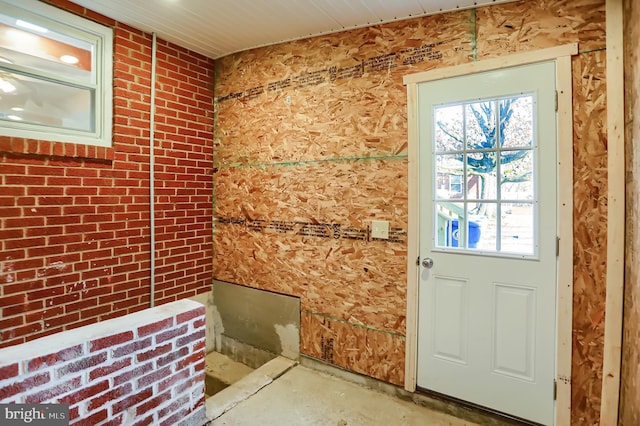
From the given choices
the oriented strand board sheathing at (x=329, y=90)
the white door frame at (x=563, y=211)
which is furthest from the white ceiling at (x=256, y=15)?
the white door frame at (x=563, y=211)

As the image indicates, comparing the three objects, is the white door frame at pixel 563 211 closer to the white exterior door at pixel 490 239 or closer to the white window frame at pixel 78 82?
the white exterior door at pixel 490 239

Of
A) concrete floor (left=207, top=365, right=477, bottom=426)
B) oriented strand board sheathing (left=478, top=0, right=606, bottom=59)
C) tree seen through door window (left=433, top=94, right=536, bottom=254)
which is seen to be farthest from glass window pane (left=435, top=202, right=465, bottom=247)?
concrete floor (left=207, top=365, right=477, bottom=426)

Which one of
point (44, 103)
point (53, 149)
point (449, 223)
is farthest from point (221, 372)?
point (44, 103)

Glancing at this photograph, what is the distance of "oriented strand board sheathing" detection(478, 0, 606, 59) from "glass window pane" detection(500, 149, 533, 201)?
623 mm

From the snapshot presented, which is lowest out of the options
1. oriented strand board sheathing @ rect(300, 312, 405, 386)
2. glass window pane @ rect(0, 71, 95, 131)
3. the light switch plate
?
oriented strand board sheathing @ rect(300, 312, 405, 386)

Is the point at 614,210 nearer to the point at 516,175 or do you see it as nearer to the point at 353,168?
the point at 516,175

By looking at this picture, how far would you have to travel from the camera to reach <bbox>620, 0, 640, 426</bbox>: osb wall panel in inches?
61.6

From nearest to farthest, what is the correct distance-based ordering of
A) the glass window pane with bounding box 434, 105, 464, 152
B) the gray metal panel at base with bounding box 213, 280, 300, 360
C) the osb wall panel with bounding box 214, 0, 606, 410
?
the osb wall panel with bounding box 214, 0, 606, 410 < the glass window pane with bounding box 434, 105, 464, 152 < the gray metal panel at base with bounding box 213, 280, 300, 360

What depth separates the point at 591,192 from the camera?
72.2 inches

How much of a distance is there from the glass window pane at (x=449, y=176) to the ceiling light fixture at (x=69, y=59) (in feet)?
8.87

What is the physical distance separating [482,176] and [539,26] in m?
0.91

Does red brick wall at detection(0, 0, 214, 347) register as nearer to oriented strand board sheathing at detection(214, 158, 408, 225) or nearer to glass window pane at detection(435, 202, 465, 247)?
oriented strand board sheathing at detection(214, 158, 408, 225)

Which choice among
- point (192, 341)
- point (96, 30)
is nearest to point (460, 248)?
point (192, 341)

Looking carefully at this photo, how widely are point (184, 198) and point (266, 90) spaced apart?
1.27 meters
